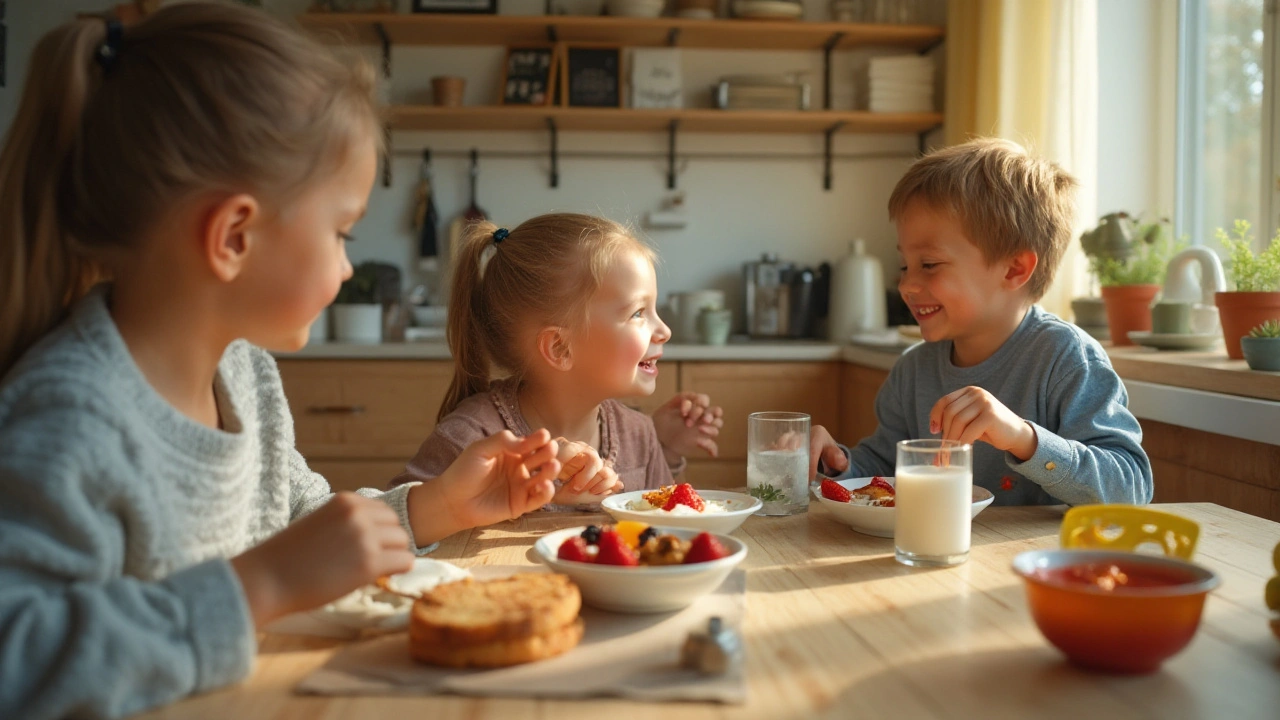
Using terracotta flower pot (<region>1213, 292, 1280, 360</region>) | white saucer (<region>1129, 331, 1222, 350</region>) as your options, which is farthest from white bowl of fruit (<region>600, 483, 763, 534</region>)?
white saucer (<region>1129, 331, 1222, 350</region>)

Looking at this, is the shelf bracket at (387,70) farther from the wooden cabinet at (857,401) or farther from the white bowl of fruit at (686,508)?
the white bowl of fruit at (686,508)

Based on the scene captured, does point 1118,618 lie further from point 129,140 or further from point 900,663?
point 129,140

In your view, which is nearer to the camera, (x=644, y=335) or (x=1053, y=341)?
(x=1053, y=341)

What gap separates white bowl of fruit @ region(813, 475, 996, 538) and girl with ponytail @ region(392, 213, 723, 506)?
0.50 meters

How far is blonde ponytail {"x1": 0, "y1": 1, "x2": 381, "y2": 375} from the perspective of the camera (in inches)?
33.9

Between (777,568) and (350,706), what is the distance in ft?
1.61

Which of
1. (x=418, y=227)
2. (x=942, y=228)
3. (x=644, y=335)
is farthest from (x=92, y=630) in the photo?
(x=418, y=227)

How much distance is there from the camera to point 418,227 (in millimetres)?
4074

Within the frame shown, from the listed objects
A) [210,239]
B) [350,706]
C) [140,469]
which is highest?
[210,239]

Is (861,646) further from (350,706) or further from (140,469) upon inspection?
(140,469)

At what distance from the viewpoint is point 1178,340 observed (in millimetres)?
2404

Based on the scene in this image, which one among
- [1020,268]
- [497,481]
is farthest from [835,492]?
[1020,268]

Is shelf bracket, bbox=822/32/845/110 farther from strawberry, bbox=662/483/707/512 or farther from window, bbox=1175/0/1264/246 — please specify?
strawberry, bbox=662/483/707/512

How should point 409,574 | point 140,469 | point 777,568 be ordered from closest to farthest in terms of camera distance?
1. point 140,469
2. point 409,574
3. point 777,568
